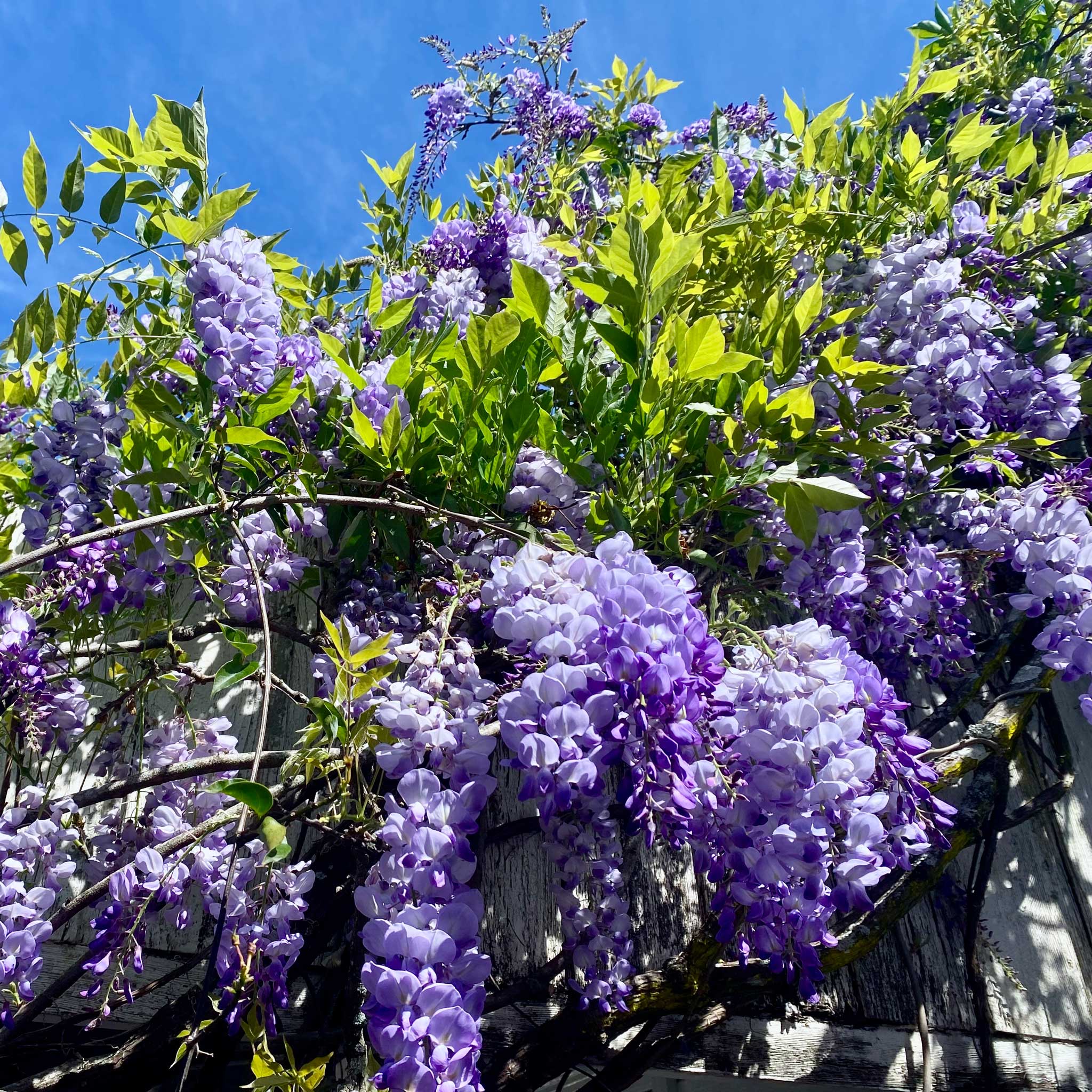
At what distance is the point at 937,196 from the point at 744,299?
0.46 metres

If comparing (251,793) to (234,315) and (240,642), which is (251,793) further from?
(234,315)

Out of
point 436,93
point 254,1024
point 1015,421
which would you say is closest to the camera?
point 254,1024

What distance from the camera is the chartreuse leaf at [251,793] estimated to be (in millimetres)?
824

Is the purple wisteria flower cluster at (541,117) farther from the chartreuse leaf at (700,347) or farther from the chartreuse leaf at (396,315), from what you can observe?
the chartreuse leaf at (700,347)

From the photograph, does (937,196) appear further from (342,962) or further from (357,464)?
(342,962)

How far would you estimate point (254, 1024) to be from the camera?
47.3 inches

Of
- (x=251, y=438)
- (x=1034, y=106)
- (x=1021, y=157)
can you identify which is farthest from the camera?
(x=1034, y=106)

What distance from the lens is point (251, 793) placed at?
845mm

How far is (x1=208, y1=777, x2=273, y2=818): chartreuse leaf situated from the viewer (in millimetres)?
824

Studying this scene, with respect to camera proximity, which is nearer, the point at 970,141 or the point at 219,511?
the point at 219,511

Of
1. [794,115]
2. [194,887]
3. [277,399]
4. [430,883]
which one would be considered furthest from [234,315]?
[794,115]

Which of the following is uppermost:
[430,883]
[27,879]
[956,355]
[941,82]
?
[941,82]

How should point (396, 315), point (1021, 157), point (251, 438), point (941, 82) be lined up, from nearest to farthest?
point (251, 438) → point (396, 315) → point (1021, 157) → point (941, 82)

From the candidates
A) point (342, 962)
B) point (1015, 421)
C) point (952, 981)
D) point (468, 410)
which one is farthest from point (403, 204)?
point (952, 981)
